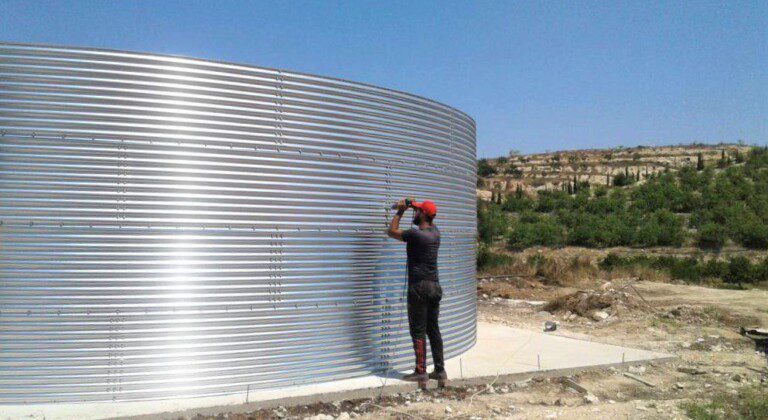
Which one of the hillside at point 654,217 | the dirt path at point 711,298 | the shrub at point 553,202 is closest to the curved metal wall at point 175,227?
the dirt path at point 711,298

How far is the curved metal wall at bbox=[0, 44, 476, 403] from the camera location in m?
5.42

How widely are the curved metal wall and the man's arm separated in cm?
36

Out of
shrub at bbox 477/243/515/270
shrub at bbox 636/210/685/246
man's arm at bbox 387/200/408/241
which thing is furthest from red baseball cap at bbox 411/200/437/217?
shrub at bbox 636/210/685/246

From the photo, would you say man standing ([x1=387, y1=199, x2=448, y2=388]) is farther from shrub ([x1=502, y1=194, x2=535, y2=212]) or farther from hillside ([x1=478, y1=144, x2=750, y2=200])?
hillside ([x1=478, y1=144, x2=750, y2=200])

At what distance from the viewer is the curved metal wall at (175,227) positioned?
5.42 m

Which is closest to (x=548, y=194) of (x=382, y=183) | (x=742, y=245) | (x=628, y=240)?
(x=628, y=240)

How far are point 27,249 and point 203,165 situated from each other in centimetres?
162

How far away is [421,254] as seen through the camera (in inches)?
255

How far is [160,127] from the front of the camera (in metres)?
5.68

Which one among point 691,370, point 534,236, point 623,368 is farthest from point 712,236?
point 623,368

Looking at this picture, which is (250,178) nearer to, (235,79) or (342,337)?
(235,79)

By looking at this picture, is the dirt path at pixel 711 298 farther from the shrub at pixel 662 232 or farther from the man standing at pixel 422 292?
the shrub at pixel 662 232

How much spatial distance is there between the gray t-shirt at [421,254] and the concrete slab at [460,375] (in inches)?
43.2

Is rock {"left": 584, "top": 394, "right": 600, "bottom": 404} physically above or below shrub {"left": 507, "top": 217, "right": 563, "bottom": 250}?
below
